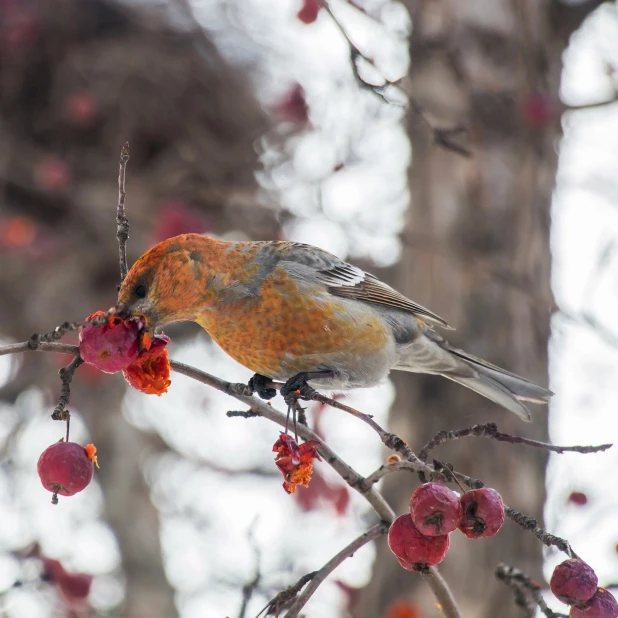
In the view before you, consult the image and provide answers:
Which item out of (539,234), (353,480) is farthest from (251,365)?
(539,234)

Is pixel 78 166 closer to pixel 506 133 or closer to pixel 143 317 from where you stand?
pixel 506 133

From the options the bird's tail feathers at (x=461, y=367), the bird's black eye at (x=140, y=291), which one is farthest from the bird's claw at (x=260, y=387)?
the bird's tail feathers at (x=461, y=367)

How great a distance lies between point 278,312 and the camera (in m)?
2.32

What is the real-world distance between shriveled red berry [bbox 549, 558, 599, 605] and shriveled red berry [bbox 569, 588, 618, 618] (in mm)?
14

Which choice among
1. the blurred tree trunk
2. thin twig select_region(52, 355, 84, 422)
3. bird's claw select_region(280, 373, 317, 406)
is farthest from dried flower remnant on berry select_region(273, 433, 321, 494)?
the blurred tree trunk

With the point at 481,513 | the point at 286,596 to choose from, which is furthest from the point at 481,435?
the point at 286,596

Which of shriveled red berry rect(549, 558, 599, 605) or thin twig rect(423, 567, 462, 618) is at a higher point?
shriveled red berry rect(549, 558, 599, 605)

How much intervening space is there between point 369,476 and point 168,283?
959 millimetres

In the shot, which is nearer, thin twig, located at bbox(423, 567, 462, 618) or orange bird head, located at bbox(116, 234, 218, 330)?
thin twig, located at bbox(423, 567, 462, 618)

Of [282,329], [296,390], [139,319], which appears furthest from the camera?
[282,329]

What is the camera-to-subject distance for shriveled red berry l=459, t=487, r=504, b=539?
1.33m

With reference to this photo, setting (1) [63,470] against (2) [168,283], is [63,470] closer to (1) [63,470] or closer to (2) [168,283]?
(1) [63,470]

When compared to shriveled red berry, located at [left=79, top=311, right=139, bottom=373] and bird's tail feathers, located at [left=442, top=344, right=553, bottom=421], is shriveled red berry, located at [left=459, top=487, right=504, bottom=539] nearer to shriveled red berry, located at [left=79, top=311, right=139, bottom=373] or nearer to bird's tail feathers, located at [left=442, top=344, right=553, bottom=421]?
shriveled red berry, located at [left=79, top=311, right=139, bottom=373]

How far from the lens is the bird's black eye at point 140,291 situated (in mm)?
1986
